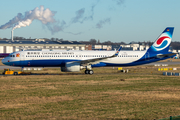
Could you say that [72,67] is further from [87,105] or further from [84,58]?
[87,105]

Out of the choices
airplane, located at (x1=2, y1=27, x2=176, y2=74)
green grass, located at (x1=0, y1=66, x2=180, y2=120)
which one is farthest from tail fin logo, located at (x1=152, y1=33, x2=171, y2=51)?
green grass, located at (x1=0, y1=66, x2=180, y2=120)

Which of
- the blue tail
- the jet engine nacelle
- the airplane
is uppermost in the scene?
the blue tail

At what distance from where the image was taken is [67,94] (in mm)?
28547

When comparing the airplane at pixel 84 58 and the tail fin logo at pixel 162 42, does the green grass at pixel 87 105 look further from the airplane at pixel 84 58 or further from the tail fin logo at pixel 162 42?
the tail fin logo at pixel 162 42

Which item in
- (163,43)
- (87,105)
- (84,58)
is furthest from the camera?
(163,43)

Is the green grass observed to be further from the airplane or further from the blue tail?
the blue tail

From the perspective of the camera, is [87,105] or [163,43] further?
[163,43]

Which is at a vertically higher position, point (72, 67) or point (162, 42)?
point (162, 42)

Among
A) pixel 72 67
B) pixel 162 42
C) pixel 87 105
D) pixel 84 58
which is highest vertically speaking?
pixel 162 42

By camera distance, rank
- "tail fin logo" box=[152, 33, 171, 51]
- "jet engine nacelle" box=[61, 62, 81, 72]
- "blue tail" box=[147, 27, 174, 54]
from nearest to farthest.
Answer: "jet engine nacelle" box=[61, 62, 81, 72]
"blue tail" box=[147, 27, 174, 54]
"tail fin logo" box=[152, 33, 171, 51]

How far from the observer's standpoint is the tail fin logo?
57562 mm

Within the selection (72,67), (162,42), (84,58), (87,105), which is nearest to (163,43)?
(162,42)

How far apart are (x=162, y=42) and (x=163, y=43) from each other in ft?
1.04

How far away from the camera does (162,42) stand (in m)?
57.7
